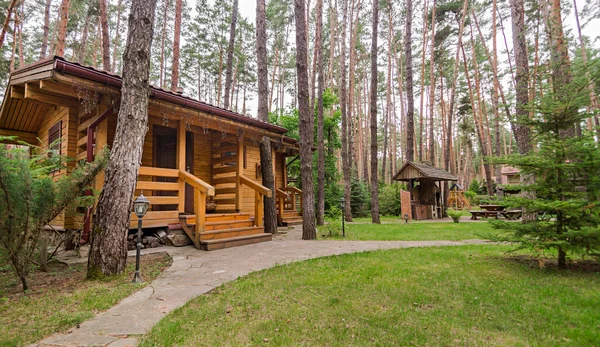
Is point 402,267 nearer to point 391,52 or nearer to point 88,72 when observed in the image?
point 88,72

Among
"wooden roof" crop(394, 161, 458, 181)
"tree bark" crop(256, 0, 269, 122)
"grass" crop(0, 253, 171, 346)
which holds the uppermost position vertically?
"tree bark" crop(256, 0, 269, 122)

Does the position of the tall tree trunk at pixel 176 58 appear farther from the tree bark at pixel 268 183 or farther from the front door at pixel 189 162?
the tree bark at pixel 268 183

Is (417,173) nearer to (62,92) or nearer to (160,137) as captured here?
(160,137)

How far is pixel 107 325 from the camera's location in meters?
2.27

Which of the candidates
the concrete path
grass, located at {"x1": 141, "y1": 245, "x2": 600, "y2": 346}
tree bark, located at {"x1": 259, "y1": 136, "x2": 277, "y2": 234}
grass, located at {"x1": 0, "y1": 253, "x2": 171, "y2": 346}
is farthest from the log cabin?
grass, located at {"x1": 141, "y1": 245, "x2": 600, "y2": 346}

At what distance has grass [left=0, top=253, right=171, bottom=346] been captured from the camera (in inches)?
87.4

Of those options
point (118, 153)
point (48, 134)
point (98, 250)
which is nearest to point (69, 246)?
point (98, 250)

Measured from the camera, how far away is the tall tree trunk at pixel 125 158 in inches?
142

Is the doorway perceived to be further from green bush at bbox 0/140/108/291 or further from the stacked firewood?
green bush at bbox 0/140/108/291

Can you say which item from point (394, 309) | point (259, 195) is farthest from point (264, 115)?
point (394, 309)

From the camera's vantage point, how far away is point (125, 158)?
381cm

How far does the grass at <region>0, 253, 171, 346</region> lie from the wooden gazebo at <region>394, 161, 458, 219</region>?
11.6 m

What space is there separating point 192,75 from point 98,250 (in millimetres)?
21365

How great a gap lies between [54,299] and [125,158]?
1775 mm
